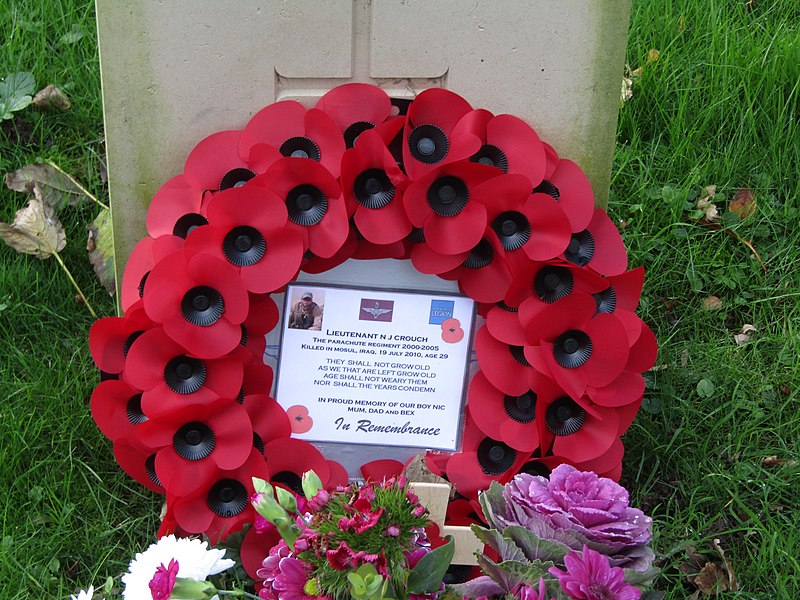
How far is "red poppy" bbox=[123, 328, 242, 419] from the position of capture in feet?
5.10

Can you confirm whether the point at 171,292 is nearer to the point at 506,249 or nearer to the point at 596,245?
the point at 506,249

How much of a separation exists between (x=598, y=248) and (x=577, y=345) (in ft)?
0.71

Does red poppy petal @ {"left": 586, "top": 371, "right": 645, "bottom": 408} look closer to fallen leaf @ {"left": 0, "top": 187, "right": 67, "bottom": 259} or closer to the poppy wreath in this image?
the poppy wreath

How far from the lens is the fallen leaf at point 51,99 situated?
7.84 feet

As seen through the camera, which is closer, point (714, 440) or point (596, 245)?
point (596, 245)

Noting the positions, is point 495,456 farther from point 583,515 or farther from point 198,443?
point 198,443

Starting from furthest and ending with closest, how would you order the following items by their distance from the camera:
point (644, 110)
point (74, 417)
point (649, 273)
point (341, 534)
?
point (644, 110), point (649, 273), point (74, 417), point (341, 534)

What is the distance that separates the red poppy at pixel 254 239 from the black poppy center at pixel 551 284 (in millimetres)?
429

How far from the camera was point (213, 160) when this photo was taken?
5.52ft

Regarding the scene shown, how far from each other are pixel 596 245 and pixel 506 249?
0.21 m

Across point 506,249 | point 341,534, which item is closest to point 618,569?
point 341,534

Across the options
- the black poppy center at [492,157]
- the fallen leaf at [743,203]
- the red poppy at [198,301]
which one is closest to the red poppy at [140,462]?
the red poppy at [198,301]

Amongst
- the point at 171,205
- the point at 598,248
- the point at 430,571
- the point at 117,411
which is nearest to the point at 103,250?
the point at 171,205

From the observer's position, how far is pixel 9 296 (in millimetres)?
2145
